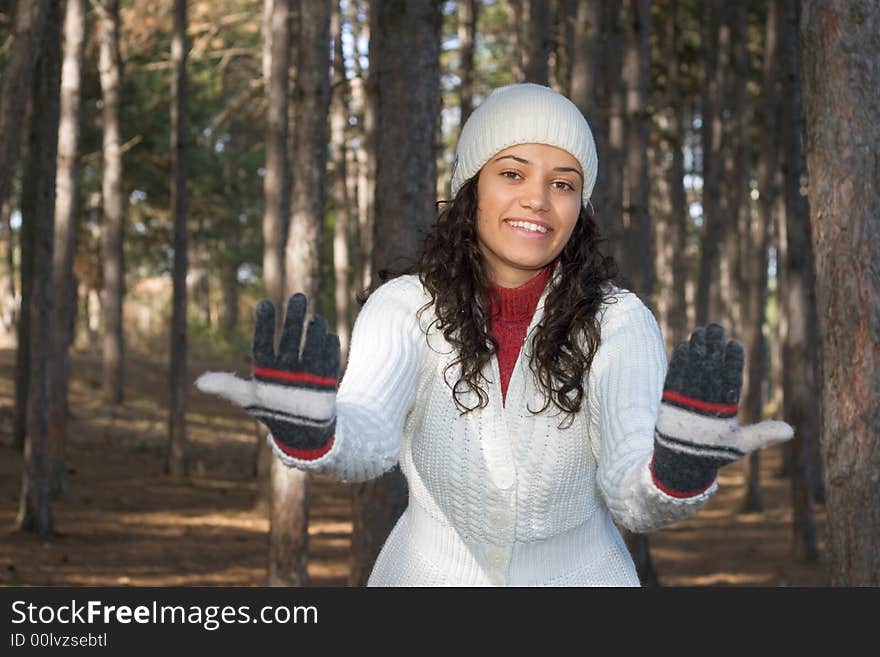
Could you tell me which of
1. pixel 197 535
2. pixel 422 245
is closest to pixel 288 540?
pixel 197 535

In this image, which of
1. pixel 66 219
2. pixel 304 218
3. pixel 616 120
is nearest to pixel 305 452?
pixel 304 218

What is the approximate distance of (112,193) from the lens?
2041 cm

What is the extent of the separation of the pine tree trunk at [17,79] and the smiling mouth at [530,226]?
482cm

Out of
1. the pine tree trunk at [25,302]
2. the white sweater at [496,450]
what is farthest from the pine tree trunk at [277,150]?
the white sweater at [496,450]

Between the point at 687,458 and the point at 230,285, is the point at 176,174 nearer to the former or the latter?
the point at 687,458

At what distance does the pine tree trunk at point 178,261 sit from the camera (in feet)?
58.6

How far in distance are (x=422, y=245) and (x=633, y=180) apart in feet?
39.1

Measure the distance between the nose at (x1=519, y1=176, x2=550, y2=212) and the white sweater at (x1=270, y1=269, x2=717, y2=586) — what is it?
249 mm

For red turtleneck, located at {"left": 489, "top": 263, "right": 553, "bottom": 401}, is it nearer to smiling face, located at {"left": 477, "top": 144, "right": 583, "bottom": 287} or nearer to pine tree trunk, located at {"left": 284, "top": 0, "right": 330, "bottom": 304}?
smiling face, located at {"left": 477, "top": 144, "right": 583, "bottom": 287}

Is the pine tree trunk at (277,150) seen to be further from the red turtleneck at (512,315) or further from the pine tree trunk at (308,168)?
the red turtleneck at (512,315)

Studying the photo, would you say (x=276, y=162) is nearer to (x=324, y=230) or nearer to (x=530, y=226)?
(x=324, y=230)

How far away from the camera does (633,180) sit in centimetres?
1519

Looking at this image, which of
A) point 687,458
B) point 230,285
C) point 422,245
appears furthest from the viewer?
point 230,285

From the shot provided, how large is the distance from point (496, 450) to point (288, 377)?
72 centimetres
